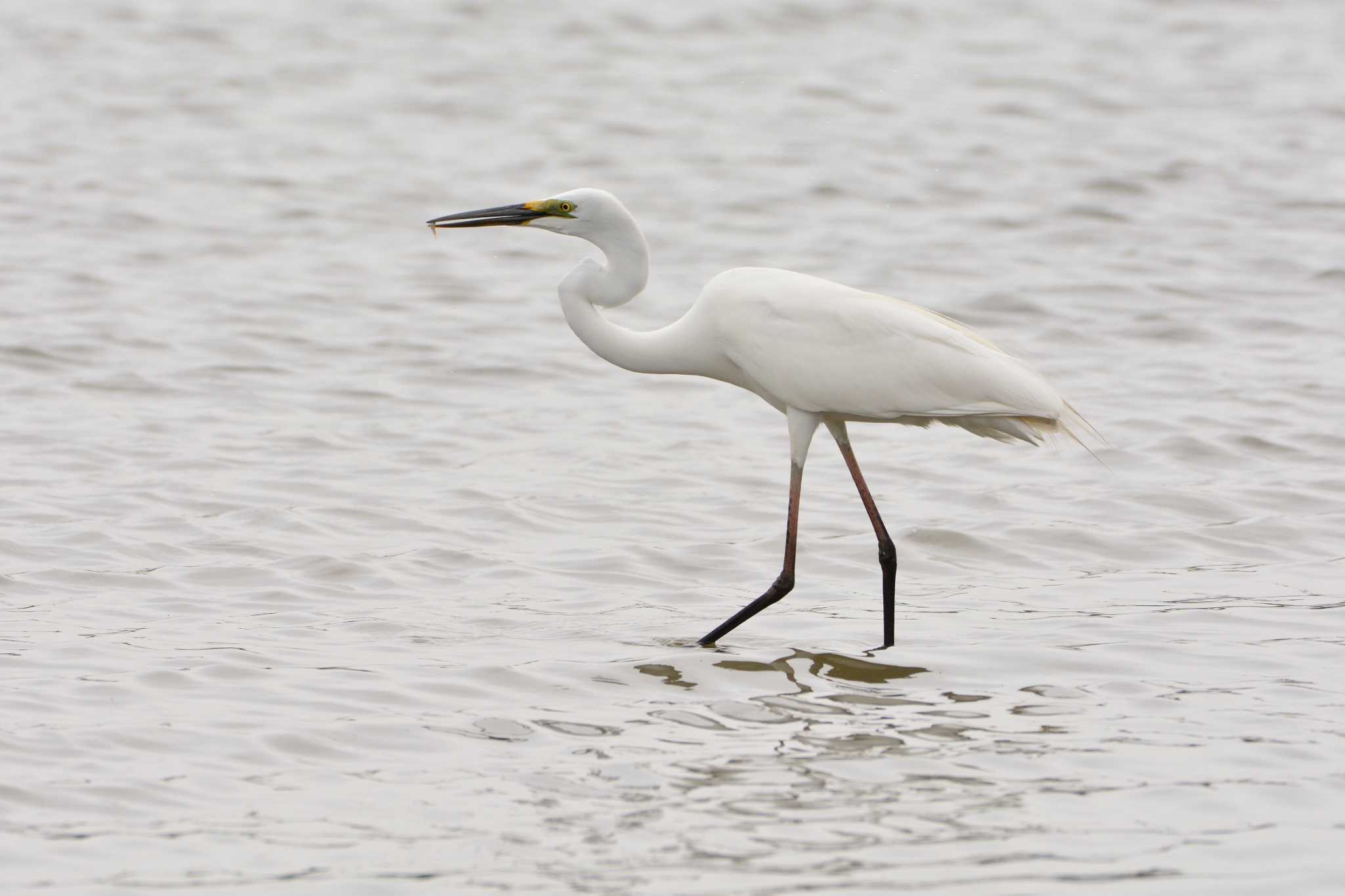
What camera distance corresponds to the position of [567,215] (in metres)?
7.32

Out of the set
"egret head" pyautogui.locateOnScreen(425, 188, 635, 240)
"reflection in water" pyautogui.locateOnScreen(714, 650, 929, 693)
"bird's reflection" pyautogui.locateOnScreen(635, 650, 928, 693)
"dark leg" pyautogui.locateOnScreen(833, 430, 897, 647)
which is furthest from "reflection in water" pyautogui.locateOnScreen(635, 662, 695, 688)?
"egret head" pyautogui.locateOnScreen(425, 188, 635, 240)

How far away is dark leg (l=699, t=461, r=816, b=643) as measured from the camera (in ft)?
23.3

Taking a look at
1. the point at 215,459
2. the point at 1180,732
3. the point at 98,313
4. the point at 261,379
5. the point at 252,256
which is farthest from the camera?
the point at 252,256

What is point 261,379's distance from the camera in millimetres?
11375

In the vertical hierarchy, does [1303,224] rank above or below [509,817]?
Result: above

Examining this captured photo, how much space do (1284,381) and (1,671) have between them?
7.95 m

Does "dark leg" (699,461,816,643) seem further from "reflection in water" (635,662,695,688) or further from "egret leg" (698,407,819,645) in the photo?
"reflection in water" (635,662,695,688)

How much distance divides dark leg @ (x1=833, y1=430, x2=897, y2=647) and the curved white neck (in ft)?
2.26

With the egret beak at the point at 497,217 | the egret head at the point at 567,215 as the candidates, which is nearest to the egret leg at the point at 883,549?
the egret head at the point at 567,215

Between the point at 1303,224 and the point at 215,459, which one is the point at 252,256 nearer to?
the point at 215,459

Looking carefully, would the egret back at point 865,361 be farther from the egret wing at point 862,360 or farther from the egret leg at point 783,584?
the egret leg at point 783,584

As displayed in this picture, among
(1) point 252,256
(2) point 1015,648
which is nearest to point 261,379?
(1) point 252,256

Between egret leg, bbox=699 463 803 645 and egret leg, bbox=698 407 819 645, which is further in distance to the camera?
egret leg, bbox=698 407 819 645

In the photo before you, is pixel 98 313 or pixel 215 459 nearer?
pixel 215 459
